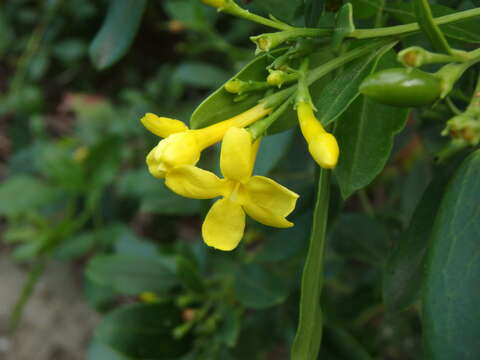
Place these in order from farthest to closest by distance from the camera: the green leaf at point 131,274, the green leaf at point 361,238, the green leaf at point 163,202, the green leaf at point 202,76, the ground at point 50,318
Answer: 1. the ground at point 50,318
2. the green leaf at point 202,76
3. the green leaf at point 163,202
4. the green leaf at point 131,274
5. the green leaf at point 361,238

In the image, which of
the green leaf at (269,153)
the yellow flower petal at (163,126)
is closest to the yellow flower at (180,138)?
the yellow flower petal at (163,126)

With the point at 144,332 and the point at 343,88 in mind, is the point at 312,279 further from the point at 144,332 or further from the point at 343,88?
the point at 144,332

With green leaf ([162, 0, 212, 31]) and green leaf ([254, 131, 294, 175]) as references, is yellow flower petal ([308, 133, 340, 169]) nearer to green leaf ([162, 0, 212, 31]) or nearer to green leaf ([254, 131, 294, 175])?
green leaf ([254, 131, 294, 175])

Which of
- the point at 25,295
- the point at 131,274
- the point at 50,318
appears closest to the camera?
the point at 131,274

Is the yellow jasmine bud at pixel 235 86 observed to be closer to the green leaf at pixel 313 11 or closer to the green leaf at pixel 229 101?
the green leaf at pixel 229 101

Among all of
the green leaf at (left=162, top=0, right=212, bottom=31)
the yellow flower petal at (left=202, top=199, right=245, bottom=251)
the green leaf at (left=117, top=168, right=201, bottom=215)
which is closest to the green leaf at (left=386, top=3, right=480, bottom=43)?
the yellow flower petal at (left=202, top=199, right=245, bottom=251)

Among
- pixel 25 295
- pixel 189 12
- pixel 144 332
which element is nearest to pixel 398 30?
pixel 144 332

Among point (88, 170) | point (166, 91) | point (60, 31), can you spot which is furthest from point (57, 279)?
point (60, 31)
